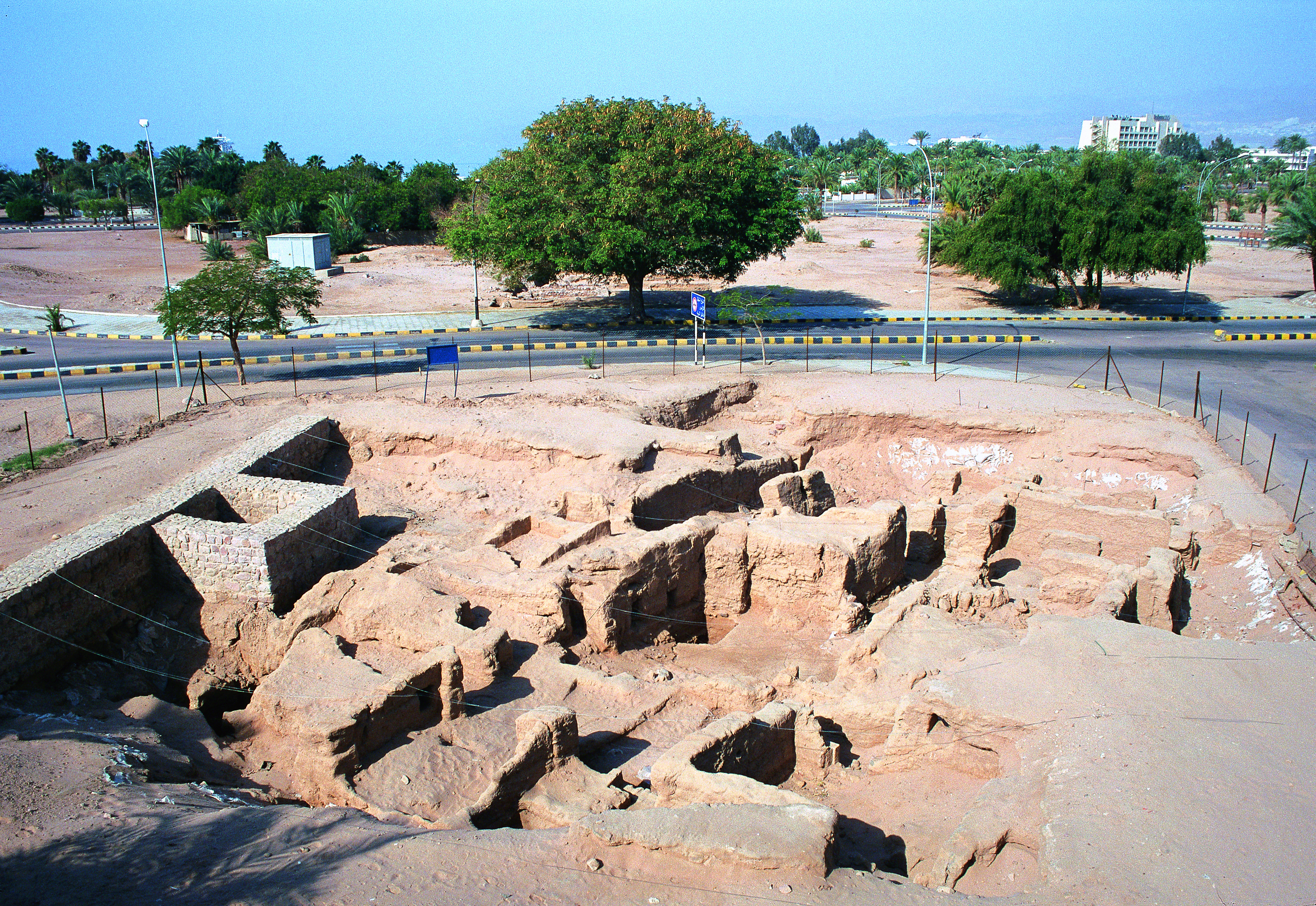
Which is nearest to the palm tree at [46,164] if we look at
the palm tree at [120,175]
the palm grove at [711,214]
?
the palm tree at [120,175]

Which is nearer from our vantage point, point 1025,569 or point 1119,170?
point 1025,569

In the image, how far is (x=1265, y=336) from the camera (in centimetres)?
3344

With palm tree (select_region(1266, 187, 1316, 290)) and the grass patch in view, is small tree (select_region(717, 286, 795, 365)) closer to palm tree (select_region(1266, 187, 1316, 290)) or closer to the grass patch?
the grass patch

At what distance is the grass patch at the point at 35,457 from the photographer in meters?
18.1

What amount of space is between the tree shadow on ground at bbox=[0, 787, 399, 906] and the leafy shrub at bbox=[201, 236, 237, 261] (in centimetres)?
4136

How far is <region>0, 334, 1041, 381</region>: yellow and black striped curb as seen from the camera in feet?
95.2

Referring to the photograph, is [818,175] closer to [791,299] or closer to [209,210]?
[209,210]

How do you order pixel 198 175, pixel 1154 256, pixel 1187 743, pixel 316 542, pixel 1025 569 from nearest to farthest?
1. pixel 1187 743
2. pixel 316 542
3. pixel 1025 569
4. pixel 1154 256
5. pixel 198 175

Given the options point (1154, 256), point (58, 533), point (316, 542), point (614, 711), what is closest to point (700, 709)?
point (614, 711)

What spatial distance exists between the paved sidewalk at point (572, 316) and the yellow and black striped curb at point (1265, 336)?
12.9ft

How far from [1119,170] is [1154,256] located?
4312mm

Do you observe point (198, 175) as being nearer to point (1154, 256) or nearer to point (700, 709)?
point (1154, 256)

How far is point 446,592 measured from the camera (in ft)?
43.3

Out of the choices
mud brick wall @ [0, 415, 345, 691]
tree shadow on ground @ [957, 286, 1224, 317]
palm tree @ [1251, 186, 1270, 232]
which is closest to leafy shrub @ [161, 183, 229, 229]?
tree shadow on ground @ [957, 286, 1224, 317]
